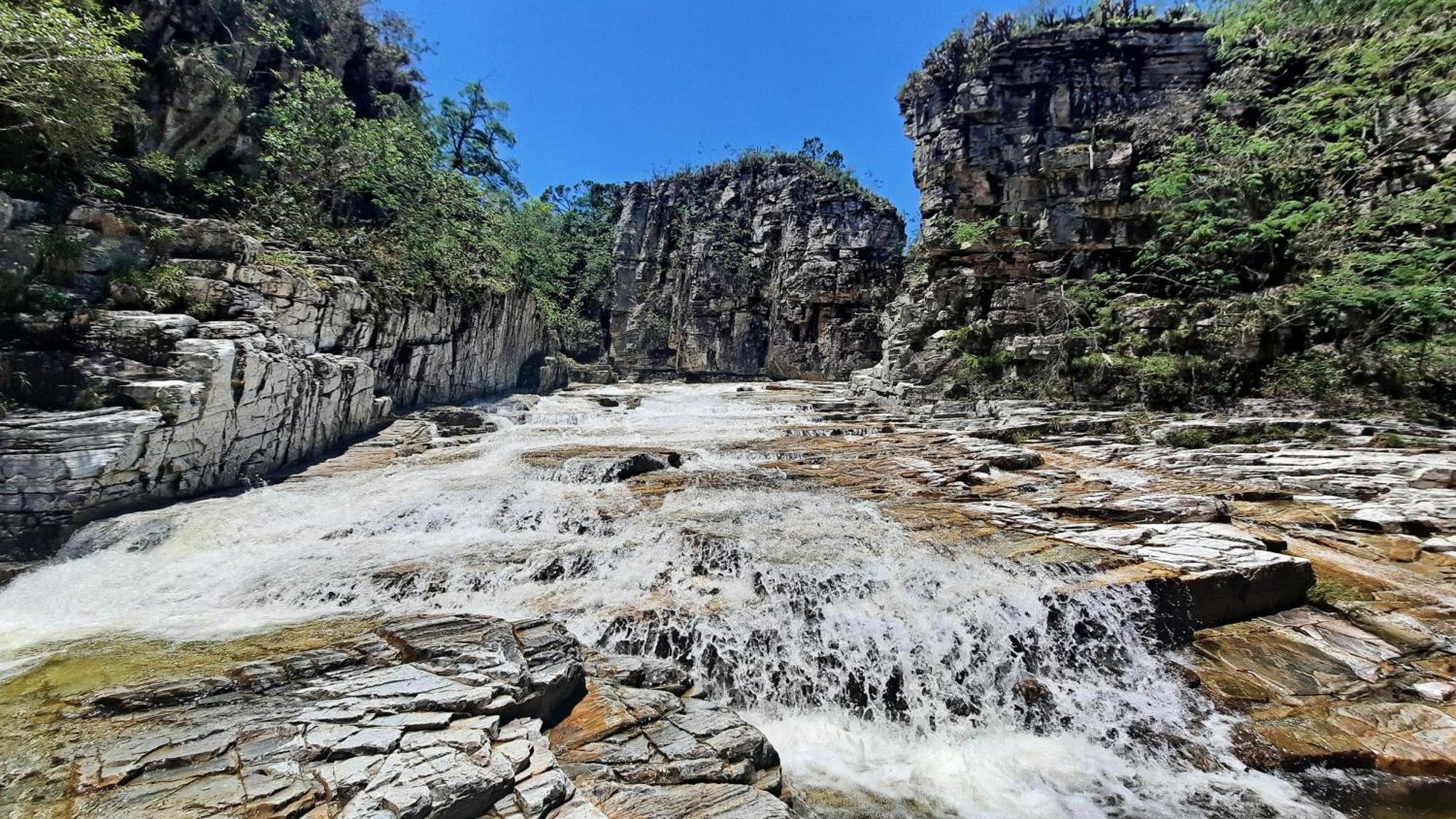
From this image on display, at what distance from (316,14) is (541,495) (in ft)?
84.5

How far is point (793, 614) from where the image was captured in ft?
21.3

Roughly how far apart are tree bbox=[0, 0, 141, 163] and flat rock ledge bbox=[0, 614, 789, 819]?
12.4 metres

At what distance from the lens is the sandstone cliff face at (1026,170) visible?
61.5 feet

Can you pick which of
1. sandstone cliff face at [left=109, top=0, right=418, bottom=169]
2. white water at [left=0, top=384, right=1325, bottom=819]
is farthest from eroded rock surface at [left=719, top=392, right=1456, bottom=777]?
sandstone cliff face at [left=109, top=0, right=418, bottom=169]

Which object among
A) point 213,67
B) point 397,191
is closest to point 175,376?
point 213,67

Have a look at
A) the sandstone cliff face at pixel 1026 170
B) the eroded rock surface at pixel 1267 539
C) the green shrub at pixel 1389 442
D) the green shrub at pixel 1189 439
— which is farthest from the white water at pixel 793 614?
the sandstone cliff face at pixel 1026 170

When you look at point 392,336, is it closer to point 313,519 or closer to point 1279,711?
point 313,519

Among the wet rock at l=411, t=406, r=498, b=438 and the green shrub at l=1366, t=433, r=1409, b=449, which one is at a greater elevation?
the green shrub at l=1366, t=433, r=1409, b=449

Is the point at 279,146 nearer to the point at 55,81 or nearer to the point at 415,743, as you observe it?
the point at 55,81

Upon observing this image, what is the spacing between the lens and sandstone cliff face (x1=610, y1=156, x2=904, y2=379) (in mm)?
38250

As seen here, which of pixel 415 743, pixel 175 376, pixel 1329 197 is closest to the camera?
pixel 415 743

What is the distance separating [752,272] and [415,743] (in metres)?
41.2

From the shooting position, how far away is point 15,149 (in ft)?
36.4

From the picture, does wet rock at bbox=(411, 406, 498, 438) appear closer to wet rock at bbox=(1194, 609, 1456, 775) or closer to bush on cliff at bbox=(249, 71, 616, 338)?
bush on cliff at bbox=(249, 71, 616, 338)
